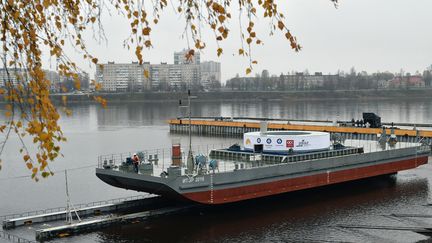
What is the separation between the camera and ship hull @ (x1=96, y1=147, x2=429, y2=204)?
2588cm

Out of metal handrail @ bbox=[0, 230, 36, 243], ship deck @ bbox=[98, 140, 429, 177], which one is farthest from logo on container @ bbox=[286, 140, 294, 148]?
metal handrail @ bbox=[0, 230, 36, 243]

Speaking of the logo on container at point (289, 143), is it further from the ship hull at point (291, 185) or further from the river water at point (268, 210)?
the river water at point (268, 210)

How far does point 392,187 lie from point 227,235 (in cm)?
1510

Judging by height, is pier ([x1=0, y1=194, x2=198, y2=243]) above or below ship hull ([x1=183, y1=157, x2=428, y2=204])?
below

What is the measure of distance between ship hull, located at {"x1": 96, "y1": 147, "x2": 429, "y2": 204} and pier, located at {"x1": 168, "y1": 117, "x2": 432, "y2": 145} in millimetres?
18332

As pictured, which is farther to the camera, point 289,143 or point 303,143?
point 303,143

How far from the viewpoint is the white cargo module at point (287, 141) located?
1230 inches

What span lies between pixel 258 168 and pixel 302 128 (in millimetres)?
36484

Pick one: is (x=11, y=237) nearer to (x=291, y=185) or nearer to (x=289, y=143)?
(x=291, y=185)

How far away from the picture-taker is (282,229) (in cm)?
2538

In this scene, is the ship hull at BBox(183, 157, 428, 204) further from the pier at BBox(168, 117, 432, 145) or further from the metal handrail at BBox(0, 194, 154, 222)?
the pier at BBox(168, 117, 432, 145)

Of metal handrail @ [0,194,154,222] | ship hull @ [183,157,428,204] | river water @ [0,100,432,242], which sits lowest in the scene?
river water @ [0,100,432,242]

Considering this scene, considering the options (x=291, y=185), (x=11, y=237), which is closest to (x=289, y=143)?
(x=291, y=185)

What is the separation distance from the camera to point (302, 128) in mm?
63250
